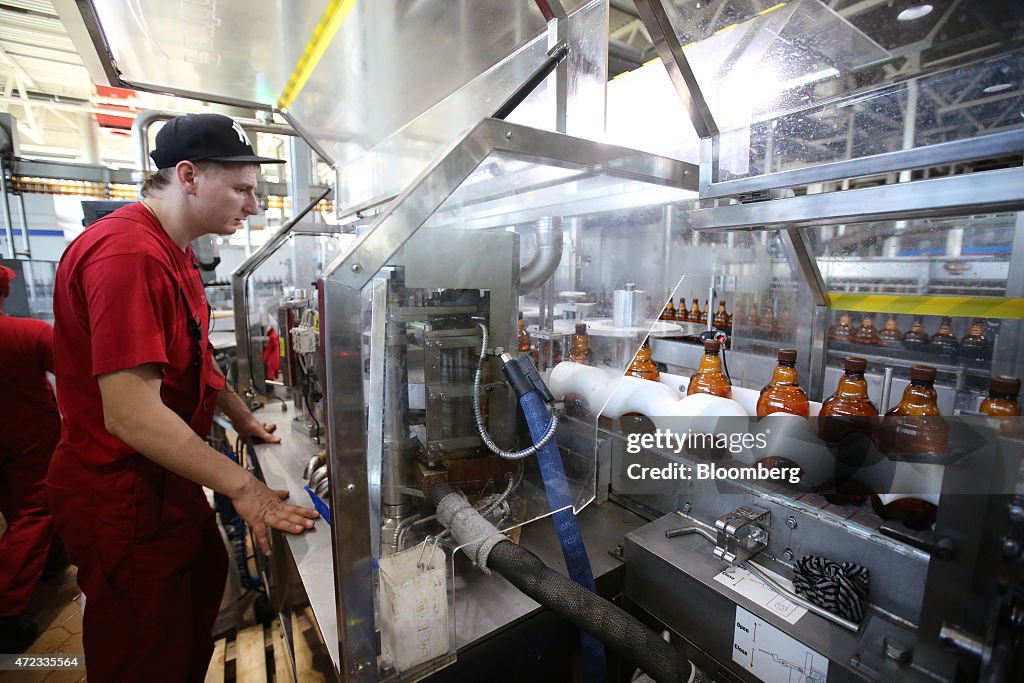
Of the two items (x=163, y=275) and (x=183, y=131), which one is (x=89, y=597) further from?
(x=183, y=131)

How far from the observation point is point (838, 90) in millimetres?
1069

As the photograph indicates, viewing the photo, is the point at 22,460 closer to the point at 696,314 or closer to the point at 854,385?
the point at 854,385

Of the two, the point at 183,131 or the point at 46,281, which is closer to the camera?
the point at 183,131

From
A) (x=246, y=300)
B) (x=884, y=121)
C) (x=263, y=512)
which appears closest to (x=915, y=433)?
(x=884, y=121)

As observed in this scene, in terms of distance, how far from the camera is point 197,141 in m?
1.15

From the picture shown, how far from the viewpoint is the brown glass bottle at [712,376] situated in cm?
118

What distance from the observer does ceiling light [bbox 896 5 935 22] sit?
2.89 ft

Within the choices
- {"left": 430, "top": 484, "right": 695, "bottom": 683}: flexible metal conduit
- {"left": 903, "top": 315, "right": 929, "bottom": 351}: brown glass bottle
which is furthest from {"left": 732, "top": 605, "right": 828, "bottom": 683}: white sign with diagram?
{"left": 903, "top": 315, "right": 929, "bottom": 351}: brown glass bottle

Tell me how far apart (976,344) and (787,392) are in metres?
2.10

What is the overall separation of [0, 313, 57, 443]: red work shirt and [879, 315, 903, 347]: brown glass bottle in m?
4.31

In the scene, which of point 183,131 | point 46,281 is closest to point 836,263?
point 183,131

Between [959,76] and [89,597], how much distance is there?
1993mm

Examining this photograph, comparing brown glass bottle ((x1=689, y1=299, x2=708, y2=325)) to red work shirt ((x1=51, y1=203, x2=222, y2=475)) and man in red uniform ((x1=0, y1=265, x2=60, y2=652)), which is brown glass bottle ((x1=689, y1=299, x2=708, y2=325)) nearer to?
red work shirt ((x1=51, y1=203, x2=222, y2=475))

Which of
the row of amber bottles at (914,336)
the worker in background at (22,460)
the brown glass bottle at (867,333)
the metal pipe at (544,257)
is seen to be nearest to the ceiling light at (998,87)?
the metal pipe at (544,257)
